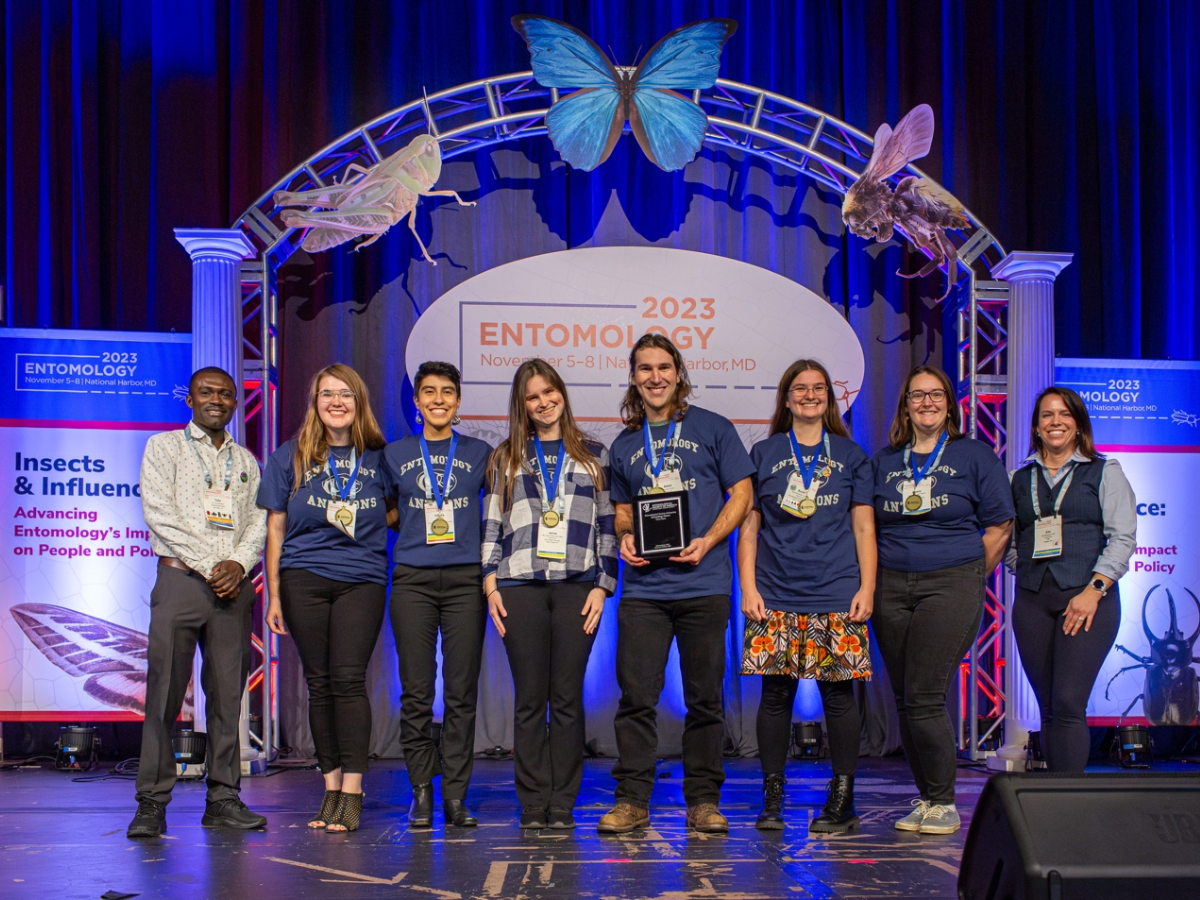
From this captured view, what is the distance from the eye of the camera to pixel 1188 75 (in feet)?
19.6

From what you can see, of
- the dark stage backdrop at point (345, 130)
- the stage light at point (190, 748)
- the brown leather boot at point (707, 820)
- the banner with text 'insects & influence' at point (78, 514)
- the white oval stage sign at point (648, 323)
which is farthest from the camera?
the dark stage backdrop at point (345, 130)

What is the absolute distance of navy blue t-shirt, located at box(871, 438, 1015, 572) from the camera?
10.3ft

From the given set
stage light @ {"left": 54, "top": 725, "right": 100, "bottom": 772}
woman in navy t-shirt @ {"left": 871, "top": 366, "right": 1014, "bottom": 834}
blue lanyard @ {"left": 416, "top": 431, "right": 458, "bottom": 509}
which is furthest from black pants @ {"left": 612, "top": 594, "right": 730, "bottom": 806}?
stage light @ {"left": 54, "top": 725, "right": 100, "bottom": 772}

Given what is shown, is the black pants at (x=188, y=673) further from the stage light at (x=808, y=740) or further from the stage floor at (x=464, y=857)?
the stage light at (x=808, y=740)

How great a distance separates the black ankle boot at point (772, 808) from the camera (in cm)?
311

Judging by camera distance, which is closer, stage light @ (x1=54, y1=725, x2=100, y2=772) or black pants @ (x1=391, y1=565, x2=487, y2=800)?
black pants @ (x1=391, y1=565, x2=487, y2=800)

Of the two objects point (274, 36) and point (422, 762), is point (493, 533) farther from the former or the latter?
point (274, 36)

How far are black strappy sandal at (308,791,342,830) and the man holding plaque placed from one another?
837 mm

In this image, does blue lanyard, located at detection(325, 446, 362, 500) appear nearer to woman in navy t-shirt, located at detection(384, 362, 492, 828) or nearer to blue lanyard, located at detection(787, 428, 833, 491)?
woman in navy t-shirt, located at detection(384, 362, 492, 828)

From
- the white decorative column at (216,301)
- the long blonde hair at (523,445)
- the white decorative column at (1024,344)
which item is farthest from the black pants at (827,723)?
the white decorative column at (216,301)

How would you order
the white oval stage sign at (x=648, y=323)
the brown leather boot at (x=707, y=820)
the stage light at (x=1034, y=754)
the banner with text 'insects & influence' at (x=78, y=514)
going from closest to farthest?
the brown leather boot at (x=707, y=820)
the stage light at (x=1034, y=754)
the banner with text 'insects & influence' at (x=78, y=514)
the white oval stage sign at (x=648, y=323)

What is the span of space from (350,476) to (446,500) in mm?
320

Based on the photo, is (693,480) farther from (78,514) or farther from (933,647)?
(78,514)

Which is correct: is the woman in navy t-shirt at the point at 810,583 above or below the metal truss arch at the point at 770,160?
below
